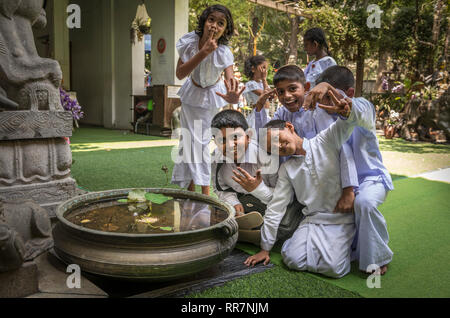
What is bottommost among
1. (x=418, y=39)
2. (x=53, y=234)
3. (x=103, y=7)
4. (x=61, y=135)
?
(x=53, y=234)

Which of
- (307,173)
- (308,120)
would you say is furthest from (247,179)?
(308,120)

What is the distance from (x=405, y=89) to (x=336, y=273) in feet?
33.5

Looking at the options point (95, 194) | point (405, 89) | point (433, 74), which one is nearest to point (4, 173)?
point (95, 194)

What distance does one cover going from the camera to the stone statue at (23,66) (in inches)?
→ 83.7

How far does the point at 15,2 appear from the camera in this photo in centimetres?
217

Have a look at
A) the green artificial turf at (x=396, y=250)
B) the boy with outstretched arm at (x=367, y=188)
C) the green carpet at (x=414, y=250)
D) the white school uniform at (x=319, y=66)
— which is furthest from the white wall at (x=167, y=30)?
the boy with outstretched arm at (x=367, y=188)

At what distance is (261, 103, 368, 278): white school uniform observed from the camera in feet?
6.45

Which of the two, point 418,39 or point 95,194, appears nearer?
point 95,194

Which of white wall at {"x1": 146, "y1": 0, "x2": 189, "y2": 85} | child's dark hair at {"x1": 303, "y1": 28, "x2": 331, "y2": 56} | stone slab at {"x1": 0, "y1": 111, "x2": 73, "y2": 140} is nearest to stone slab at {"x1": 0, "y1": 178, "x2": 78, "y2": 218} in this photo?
stone slab at {"x1": 0, "y1": 111, "x2": 73, "y2": 140}

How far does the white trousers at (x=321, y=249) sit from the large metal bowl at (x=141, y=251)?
19.4 inches

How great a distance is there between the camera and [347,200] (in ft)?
6.60

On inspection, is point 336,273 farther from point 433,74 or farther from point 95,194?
point 433,74

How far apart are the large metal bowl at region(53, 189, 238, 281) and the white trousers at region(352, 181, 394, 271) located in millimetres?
793

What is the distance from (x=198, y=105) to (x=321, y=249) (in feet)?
4.99
